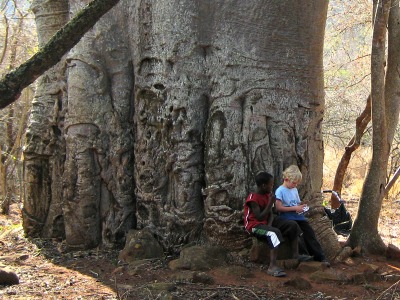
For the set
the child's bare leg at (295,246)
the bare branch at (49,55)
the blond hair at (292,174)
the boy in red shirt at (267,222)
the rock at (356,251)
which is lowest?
the rock at (356,251)

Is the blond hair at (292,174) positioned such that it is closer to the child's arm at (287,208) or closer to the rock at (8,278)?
the child's arm at (287,208)

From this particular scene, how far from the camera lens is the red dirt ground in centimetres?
435

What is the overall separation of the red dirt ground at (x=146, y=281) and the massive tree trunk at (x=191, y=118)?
406mm

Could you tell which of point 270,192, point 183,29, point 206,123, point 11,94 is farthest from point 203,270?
point 11,94

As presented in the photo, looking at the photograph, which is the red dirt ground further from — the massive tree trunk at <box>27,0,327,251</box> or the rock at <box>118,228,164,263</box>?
the massive tree trunk at <box>27,0,327,251</box>

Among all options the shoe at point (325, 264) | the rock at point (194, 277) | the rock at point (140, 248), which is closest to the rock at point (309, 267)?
the shoe at point (325, 264)

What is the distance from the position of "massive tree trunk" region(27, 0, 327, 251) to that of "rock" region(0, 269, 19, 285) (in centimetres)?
132

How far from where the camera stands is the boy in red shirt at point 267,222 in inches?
188

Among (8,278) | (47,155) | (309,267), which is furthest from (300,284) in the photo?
(47,155)

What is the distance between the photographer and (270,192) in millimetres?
5023

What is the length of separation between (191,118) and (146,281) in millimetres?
1489

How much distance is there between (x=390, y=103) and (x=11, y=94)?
12.5 ft

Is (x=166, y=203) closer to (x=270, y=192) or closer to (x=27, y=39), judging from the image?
(x=270, y=192)

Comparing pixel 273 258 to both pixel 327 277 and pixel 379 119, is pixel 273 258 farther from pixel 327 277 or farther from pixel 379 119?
pixel 379 119
